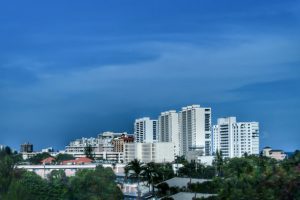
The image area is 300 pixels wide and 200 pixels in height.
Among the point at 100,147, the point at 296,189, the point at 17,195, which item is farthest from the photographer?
the point at 100,147

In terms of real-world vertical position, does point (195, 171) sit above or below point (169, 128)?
below

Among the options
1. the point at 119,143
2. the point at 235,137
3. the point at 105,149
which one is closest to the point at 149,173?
the point at 235,137

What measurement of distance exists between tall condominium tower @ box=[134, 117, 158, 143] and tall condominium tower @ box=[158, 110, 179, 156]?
17.9ft

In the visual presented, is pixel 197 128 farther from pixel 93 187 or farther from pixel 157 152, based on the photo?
pixel 93 187

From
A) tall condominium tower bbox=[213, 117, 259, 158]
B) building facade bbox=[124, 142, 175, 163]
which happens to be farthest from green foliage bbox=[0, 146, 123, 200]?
tall condominium tower bbox=[213, 117, 259, 158]

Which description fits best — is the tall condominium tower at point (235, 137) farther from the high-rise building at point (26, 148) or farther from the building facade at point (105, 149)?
the high-rise building at point (26, 148)

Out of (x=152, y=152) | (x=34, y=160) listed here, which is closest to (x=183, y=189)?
(x=152, y=152)

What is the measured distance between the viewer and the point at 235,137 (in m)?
99.0

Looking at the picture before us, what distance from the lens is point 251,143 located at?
97.8m

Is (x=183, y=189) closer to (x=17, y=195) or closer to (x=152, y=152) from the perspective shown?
(x=17, y=195)

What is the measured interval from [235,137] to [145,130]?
29.5 metres

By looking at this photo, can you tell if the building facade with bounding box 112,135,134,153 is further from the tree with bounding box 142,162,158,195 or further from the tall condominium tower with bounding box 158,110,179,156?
the tree with bounding box 142,162,158,195

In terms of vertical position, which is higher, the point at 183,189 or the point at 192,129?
the point at 192,129

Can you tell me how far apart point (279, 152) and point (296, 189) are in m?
70.6
